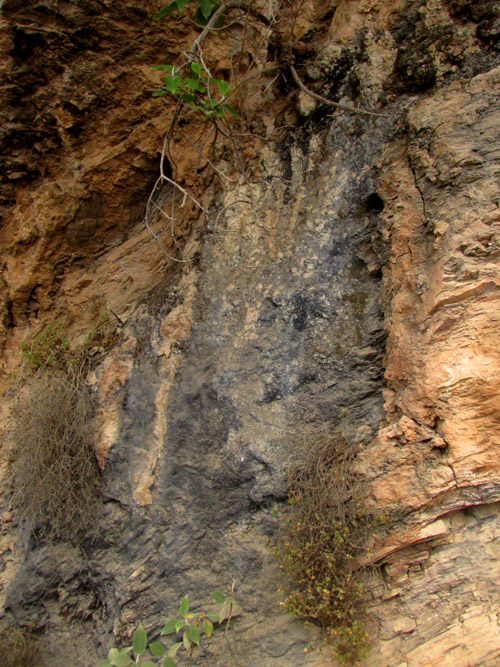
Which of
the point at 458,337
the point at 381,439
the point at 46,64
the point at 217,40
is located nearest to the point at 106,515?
the point at 381,439

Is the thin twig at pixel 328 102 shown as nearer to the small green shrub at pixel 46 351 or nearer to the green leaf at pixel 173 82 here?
the green leaf at pixel 173 82

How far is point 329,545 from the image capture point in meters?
2.46

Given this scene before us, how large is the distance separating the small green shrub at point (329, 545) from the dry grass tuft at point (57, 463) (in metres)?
1.41

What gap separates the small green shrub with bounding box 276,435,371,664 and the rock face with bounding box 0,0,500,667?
0.35 feet

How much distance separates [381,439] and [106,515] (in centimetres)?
185

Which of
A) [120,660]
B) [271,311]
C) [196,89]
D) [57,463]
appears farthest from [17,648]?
[196,89]

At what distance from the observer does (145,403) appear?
3199 millimetres

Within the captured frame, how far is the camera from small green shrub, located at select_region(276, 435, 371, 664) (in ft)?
7.68

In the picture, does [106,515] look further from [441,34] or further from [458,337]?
[441,34]

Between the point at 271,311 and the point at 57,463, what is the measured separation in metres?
1.79

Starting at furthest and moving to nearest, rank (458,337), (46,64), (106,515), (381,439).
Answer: (46,64) → (106,515) → (381,439) → (458,337)

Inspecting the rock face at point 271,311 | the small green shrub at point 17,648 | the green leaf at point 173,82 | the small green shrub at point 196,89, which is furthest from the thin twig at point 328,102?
the small green shrub at point 17,648

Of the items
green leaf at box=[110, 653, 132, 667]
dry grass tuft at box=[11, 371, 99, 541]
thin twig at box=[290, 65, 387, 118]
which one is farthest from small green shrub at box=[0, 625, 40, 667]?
thin twig at box=[290, 65, 387, 118]

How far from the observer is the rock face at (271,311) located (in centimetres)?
233
